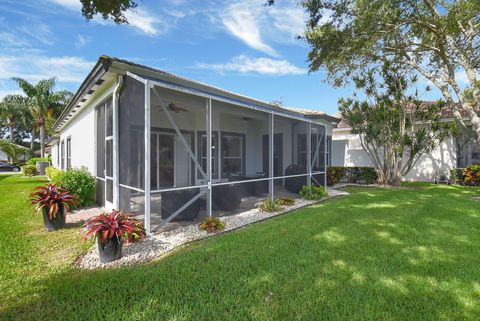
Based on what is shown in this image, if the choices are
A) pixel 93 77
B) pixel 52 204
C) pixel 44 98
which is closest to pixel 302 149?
pixel 93 77

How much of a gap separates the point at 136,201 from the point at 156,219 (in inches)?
25.8

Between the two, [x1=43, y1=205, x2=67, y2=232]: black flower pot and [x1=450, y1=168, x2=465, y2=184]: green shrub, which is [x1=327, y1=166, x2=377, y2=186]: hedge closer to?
[x1=450, y1=168, x2=465, y2=184]: green shrub

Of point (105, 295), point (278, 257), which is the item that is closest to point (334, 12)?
point (278, 257)

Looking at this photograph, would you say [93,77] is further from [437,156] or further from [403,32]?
[437,156]

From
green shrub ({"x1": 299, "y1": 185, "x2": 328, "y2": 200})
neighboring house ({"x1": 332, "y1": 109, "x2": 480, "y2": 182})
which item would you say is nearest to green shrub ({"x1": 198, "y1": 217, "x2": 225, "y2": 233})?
green shrub ({"x1": 299, "y1": 185, "x2": 328, "y2": 200})

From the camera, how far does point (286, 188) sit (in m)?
10.3

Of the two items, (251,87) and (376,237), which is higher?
(251,87)

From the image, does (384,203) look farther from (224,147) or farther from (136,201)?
(136,201)

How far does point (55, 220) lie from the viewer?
5941 mm

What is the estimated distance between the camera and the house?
19.1 ft

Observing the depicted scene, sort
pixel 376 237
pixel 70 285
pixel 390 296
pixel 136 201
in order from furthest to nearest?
pixel 136 201
pixel 376 237
pixel 70 285
pixel 390 296

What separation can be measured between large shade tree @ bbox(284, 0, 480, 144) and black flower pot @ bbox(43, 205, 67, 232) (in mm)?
8610

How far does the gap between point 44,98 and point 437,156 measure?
37.7 meters

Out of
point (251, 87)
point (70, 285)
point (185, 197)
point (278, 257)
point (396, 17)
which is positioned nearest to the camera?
point (70, 285)
